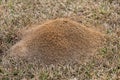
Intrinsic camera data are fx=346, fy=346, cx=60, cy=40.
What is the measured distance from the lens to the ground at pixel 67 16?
3.79 meters

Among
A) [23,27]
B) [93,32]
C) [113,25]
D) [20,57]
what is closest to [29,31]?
[23,27]

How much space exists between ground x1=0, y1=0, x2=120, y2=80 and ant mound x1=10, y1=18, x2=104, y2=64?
0.37 feet

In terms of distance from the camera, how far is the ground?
149 inches

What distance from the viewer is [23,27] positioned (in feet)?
15.2

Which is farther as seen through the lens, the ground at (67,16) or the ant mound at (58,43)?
the ant mound at (58,43)

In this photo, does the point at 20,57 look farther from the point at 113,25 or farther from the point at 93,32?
the point at 113,25

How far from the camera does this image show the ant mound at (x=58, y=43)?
3979mm

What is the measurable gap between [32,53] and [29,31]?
507 mm

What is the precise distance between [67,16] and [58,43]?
0.90 metres

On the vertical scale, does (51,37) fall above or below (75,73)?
above

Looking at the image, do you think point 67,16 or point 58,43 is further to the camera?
point 67,16

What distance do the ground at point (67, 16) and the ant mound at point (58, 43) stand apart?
0.37ft

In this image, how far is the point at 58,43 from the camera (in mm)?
4070

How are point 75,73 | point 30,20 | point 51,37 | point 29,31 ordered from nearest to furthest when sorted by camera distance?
point 75,73 → point 51,37 → point 29,31 → point 30,20
